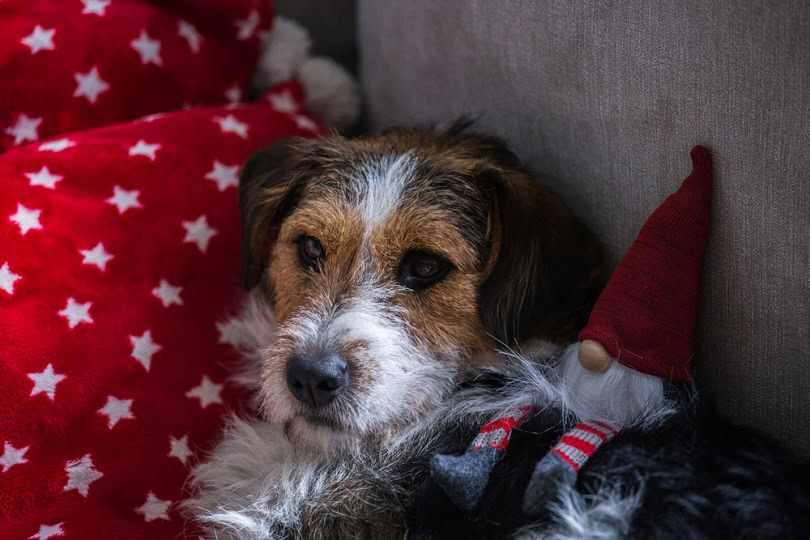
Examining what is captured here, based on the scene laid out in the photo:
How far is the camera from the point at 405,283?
150 cm

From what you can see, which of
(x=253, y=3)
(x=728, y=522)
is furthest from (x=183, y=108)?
A: (x=728, y=522)

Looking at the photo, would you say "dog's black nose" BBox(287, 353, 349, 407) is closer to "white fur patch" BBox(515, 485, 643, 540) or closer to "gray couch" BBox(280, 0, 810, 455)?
"white fur patch" BBox(515, 485, 643, 540)

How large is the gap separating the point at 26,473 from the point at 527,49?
4.81 ft

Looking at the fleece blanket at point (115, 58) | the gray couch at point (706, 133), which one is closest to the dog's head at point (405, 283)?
the gray couch at point (706, 133)

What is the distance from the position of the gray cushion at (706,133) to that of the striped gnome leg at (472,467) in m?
0.48

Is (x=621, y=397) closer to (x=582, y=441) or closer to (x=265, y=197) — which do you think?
(x=582, y=441)

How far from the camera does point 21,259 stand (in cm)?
155

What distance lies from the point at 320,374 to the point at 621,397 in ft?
1.83

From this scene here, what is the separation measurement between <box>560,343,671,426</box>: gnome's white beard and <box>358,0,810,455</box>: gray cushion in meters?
0.22

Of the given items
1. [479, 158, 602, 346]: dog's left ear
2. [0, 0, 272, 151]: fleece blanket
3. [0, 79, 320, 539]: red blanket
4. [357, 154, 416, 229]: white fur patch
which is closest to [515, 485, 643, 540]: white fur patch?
[479, 158, 602, 346]: dog's left ear

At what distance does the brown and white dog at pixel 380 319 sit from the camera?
1.38m

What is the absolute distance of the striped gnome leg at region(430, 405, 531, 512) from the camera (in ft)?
3.81

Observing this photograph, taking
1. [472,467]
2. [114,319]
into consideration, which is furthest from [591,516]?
[114,319]

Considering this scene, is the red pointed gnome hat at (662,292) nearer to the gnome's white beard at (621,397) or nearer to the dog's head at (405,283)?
the gnome's white beard at (621,397)
